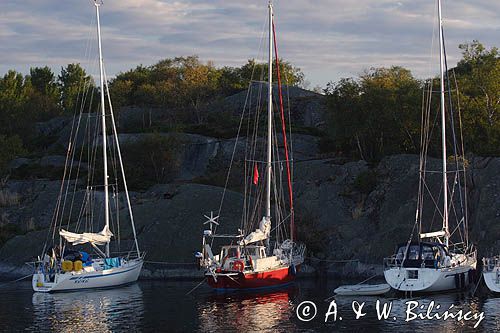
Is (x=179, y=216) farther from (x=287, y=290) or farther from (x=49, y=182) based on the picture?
(x=49, y=182)

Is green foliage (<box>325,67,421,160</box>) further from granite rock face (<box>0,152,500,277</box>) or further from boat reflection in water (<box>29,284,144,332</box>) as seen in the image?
boat reflection in water (<box>29,284,144,332</box>)

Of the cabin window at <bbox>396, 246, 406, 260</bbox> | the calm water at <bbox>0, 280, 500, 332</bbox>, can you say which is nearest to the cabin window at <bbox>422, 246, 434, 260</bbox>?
the cabin window at <bbox>396, 246, 406, 260</bbox>

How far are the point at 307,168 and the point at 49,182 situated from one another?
23548 mm

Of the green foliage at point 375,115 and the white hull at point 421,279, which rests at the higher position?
the green foliage at point 375,115

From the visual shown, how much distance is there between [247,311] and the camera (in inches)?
1655

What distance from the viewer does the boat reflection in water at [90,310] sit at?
1523 inches

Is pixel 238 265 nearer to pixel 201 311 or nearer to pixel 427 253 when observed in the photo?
pixel 201 311

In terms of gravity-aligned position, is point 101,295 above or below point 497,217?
below

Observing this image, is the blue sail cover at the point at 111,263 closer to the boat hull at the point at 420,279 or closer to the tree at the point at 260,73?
the boat hull at the point at 420,279

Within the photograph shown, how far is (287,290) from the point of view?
49.6 metres

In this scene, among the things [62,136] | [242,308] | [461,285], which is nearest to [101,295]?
[242,308]

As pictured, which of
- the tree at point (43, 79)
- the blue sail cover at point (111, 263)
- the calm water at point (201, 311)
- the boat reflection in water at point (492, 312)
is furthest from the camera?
the tree at point (43, 79)

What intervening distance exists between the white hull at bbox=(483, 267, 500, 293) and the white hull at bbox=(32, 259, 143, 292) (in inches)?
882

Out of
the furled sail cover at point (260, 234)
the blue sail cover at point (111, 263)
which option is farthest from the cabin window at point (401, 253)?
the blue sail cover at point (111, 263)
